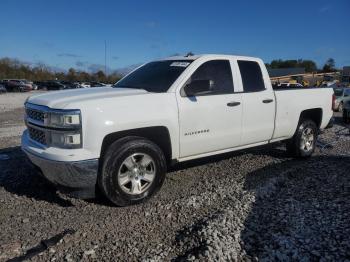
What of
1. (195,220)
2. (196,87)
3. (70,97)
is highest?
(196,87)

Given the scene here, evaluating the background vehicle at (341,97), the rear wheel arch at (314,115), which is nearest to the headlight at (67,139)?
the rear wheel arch at (314,115)

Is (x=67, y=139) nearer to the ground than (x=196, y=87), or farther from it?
nearer to the ground

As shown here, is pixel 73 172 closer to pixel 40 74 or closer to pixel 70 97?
pixel 70 97

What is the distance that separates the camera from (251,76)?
627 centimetres

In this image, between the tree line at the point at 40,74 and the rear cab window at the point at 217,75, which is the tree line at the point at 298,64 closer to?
the tree line at the point at 40,74

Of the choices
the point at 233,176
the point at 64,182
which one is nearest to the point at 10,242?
the point at 64,182

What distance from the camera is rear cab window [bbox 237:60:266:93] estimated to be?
610 centimetres

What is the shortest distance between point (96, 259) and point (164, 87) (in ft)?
8.36

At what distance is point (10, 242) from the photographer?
12.8 ft

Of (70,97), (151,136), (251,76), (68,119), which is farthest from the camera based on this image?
(251,76)

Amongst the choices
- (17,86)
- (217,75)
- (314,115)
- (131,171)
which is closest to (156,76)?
(217,75)

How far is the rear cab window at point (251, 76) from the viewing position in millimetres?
6102

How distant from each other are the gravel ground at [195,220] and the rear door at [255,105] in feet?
2.24

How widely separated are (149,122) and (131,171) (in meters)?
0.65
